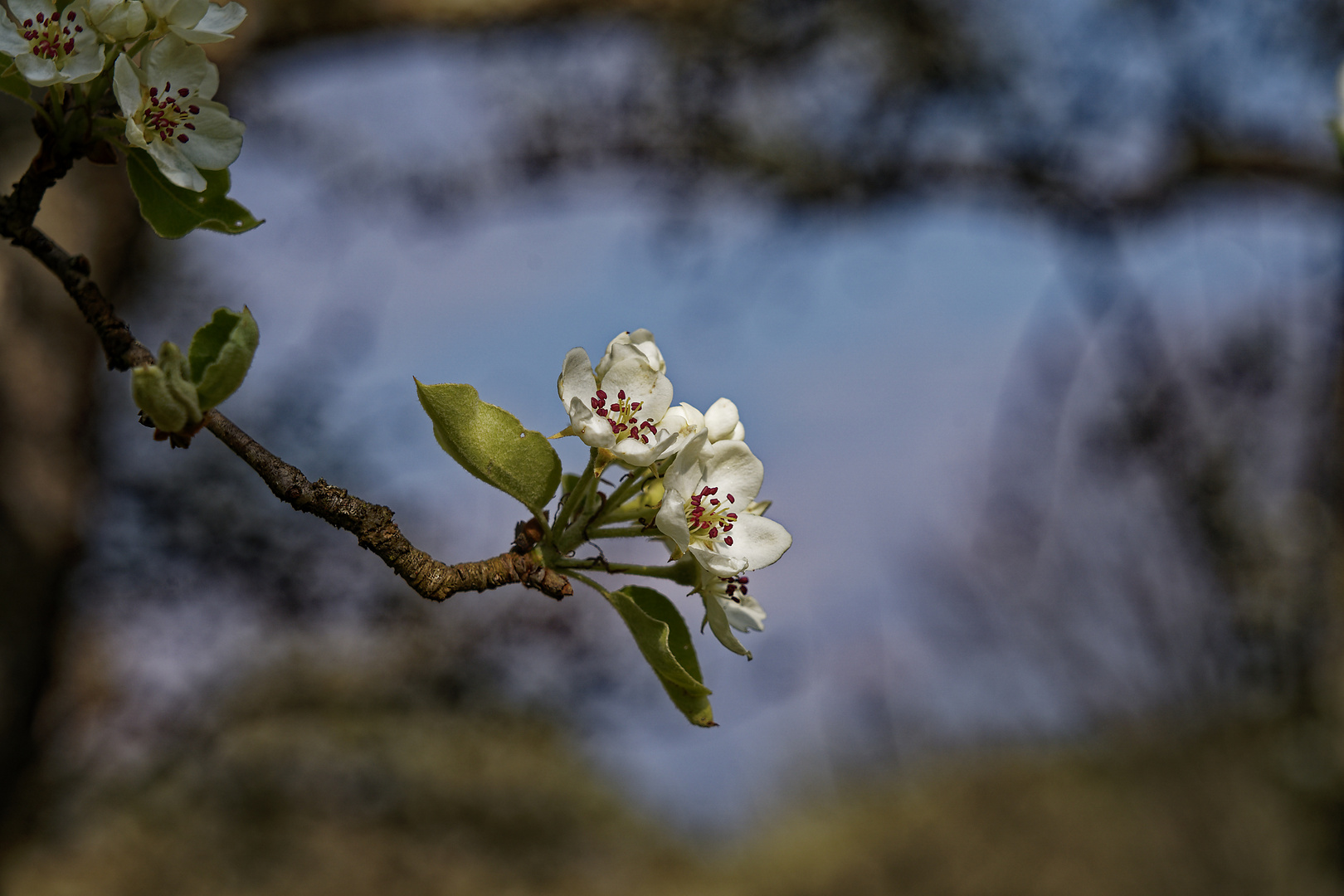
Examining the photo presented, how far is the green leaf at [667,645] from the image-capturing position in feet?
1.82

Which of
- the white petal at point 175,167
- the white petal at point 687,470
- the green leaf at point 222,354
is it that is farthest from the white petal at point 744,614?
the white petal at point 175,167

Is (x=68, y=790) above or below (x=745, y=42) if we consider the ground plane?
below

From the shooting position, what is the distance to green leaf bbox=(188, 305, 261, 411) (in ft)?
1.61

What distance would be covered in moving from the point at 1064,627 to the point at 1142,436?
68 centimetres

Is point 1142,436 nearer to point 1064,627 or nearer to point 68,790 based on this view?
point 1064,627

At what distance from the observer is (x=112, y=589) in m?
2.67

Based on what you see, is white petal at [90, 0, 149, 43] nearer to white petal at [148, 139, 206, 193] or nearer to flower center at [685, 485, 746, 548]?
white petal at [148, 139, 206, 193]

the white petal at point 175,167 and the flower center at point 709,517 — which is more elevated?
the white petal at point 175,167

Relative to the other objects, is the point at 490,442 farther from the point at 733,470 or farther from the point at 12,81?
the point at 12,81

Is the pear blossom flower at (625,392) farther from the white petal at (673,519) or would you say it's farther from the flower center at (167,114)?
the flower center at (167,114)

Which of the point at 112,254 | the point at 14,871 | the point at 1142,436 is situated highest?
the point at 112,254

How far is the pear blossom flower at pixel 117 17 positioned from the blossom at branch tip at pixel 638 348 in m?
0.33

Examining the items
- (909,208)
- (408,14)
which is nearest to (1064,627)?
(909,208)

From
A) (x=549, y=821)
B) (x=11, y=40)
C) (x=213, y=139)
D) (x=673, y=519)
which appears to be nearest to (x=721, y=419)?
(x=673, y=519)
